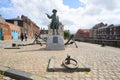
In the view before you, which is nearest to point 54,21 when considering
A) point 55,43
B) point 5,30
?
point 55,43

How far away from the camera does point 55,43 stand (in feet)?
56.3

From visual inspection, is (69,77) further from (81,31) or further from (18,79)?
(81,31)

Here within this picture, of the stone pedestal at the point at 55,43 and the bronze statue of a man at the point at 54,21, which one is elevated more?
the bronze statue of a man at the point at 54,21

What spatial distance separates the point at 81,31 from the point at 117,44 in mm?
85345

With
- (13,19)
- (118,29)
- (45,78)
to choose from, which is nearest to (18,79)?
(45,78)

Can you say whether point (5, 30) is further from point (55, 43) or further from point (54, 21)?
point (55, 43)

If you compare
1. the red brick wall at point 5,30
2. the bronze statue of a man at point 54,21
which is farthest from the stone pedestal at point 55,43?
the red brick wall at point 5,30

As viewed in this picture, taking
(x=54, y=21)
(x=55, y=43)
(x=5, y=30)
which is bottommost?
(x=55, y=43)

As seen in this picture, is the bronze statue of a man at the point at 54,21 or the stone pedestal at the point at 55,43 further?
the bronze statue of a man at the point at 54,21

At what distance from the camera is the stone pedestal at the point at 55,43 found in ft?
55.9

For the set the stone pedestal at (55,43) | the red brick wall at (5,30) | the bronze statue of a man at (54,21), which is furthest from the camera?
the red brick wall at (5,30)

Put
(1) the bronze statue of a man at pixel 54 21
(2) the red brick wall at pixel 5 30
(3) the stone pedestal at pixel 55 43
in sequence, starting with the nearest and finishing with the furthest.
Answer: (3) the stone pedestal at pixel 55 43, (1) the bronze statue of a man at pixel 54 21, (2) the red brick wall at pixel 5 30

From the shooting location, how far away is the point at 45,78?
6.23m

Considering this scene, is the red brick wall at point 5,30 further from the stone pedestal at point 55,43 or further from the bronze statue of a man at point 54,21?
the stone pedestal at point 55,43
